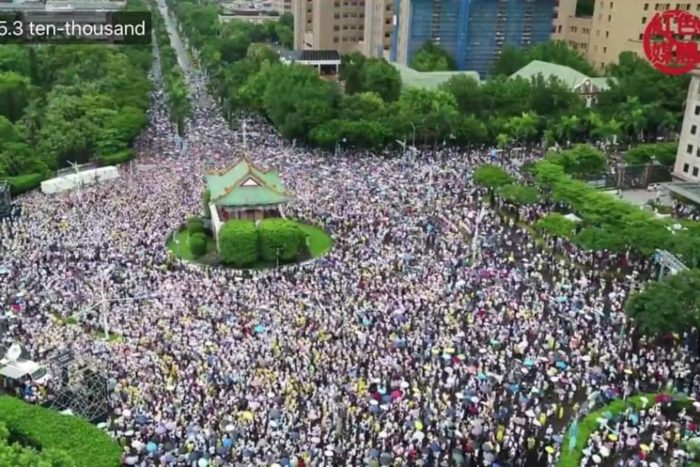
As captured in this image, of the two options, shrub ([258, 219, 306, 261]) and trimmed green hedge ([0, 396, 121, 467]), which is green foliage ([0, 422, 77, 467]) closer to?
trimmed green hedge ([0, 396, 121, 467])

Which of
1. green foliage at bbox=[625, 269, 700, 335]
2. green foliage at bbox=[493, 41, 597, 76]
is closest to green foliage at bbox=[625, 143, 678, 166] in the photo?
green foliage at bbox=[625, 269, 700, 335]

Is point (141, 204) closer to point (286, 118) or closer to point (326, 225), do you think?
point (326, 225)

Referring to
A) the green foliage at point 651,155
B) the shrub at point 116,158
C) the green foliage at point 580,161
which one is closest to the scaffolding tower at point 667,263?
the green foliage at point 580,161

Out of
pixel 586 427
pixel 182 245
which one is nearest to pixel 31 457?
pixel 586 427

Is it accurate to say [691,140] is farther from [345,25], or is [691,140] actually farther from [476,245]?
[345,25]

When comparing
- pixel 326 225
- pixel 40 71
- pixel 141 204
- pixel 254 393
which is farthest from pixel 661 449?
pixel 40 71
